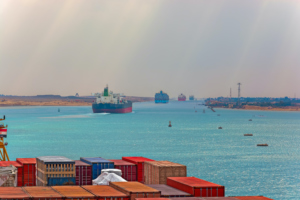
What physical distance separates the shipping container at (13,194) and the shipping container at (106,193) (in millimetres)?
4801

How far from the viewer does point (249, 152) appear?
360ft

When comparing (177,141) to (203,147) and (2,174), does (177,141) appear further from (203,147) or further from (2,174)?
(2,174)

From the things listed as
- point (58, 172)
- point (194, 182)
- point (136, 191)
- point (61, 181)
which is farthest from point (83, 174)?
point (136, 191)

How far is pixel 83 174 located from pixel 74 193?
481 inches

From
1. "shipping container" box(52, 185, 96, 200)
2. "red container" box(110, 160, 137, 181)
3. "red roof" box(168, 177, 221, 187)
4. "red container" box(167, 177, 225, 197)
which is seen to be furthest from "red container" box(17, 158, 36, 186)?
"red container" box(167, 177, 225, 197)

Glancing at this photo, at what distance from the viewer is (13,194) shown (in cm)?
3453

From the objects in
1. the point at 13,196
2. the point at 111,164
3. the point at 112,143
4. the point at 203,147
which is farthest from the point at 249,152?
the point at 13,196

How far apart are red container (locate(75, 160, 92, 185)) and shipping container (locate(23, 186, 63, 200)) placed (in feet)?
32.8

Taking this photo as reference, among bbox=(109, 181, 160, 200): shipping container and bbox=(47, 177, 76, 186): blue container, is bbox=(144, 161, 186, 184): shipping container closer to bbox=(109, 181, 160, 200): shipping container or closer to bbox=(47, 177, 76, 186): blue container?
bbox=(109, 181, 160, 200): shipping container

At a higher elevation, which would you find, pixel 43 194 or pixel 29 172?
pixel 43 194

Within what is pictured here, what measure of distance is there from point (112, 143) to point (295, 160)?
1850 inches

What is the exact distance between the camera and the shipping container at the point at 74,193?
3403 cm

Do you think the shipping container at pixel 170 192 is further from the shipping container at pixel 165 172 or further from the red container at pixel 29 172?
the red container at pixel 29 172

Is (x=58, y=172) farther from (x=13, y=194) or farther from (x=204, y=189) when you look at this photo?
(x=204, y=189)
